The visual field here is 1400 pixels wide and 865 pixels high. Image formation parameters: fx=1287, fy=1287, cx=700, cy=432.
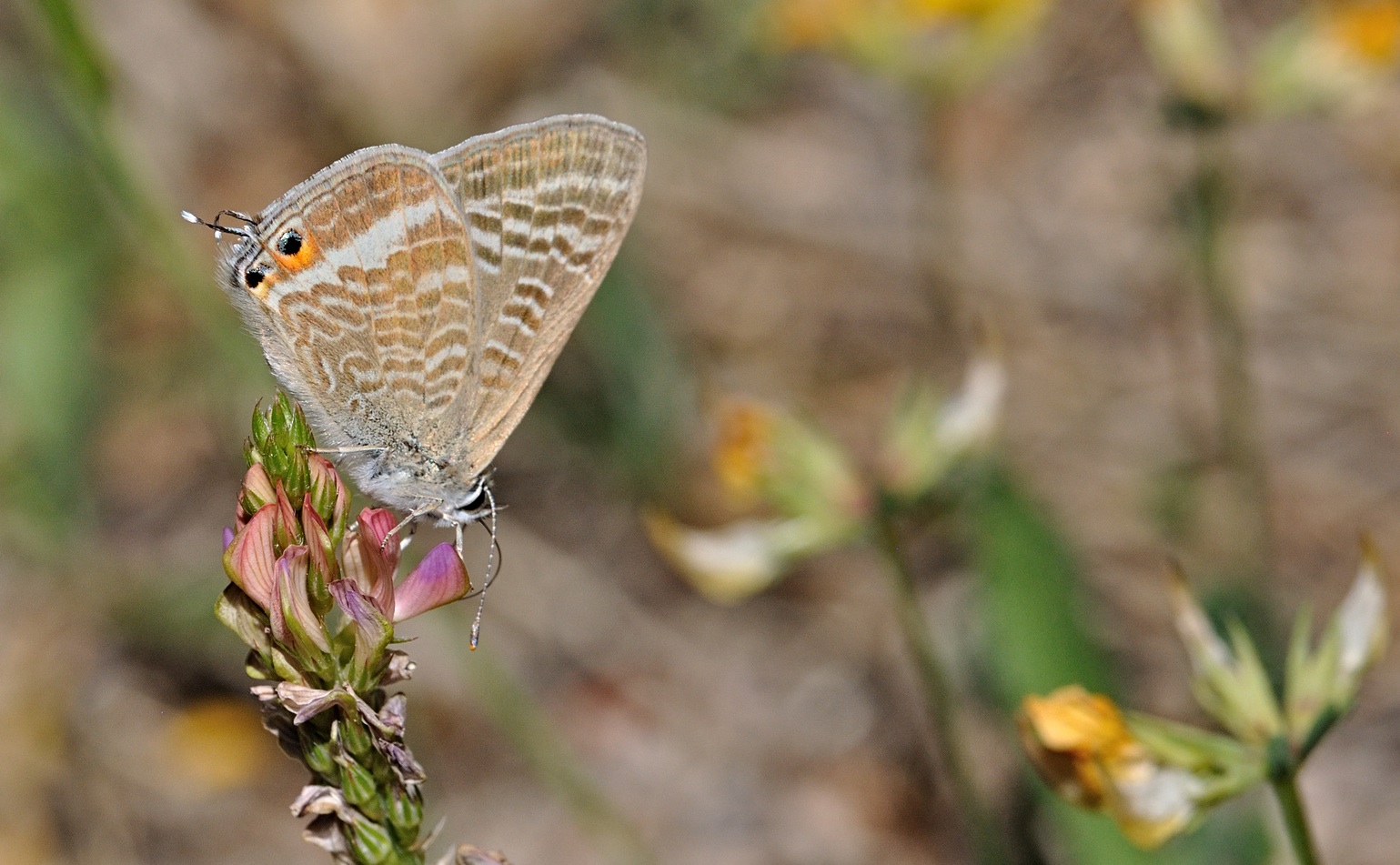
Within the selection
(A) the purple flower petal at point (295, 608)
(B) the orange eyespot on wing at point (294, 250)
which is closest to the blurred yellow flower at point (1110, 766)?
(A) the purple flower petal at point (295, 608)

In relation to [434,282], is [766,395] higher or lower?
higher

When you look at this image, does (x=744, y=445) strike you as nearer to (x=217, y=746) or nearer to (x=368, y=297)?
(x=368, y=297)

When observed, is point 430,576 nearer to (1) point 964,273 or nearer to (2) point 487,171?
(2) point 487,171

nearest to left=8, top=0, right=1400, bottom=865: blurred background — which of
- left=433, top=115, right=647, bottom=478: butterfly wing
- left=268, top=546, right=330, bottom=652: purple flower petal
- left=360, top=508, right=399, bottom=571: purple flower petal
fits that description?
left=433, top=115, right=647, bottom=478: butterfly wing

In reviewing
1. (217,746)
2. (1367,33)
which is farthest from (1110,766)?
(217,746)

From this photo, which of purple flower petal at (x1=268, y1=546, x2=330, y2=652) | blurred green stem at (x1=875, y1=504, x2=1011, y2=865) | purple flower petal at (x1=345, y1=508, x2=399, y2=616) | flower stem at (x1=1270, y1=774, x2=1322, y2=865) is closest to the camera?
purple flower petal at (x1=268, y1=546, x2=330, y2=652)

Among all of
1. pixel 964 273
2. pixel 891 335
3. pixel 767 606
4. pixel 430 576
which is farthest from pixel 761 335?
pixel 430 576

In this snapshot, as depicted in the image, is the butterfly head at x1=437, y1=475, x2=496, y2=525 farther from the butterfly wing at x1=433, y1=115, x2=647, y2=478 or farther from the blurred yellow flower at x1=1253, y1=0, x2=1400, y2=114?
the blurred yellow flower at x1=1253, y1=0, x2=1400, y2=114

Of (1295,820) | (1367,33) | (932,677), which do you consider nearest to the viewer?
(1295,820)
